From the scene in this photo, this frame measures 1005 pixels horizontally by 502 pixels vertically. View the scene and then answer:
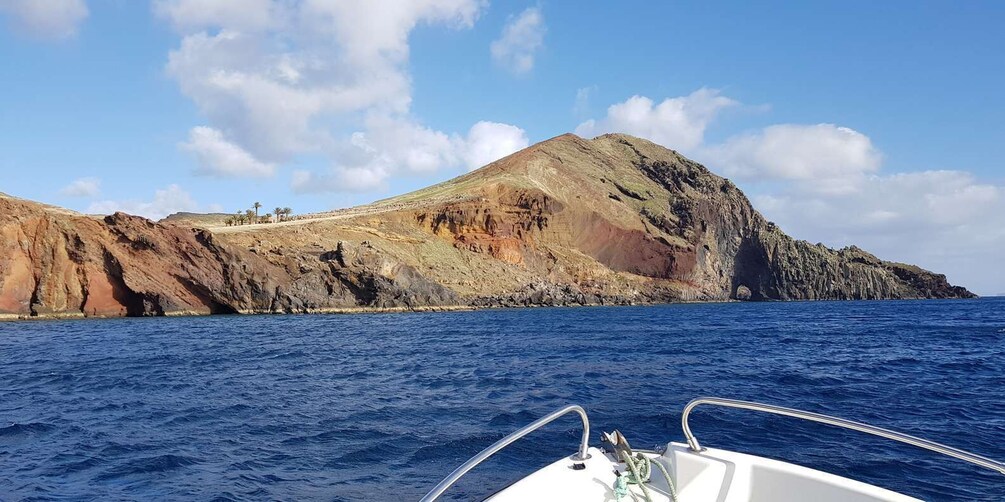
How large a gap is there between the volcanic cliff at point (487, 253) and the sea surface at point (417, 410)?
2714 cm

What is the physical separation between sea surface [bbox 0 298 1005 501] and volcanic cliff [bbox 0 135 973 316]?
1069 inches

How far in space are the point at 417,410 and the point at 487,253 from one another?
78552 mm

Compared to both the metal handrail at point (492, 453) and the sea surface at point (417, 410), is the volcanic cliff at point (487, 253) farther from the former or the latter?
the metal handrail at point (492, 453)

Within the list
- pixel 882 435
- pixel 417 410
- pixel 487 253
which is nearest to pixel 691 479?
pixel 882 435

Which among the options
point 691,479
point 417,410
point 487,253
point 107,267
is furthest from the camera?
point 487,253

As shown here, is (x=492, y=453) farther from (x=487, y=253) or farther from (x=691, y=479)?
(x=487, y=253)

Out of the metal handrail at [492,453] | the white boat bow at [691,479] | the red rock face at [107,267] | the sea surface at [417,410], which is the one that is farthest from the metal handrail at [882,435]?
the red rock face at [107,267]

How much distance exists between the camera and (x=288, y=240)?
244 ft

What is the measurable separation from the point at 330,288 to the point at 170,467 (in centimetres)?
5862

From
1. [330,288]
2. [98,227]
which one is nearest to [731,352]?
[330,288]

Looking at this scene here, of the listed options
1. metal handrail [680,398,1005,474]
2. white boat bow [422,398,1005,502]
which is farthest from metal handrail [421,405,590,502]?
metal handrail [680,398,1005,474]

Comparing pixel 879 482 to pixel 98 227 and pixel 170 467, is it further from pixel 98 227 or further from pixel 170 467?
pixel 98 227

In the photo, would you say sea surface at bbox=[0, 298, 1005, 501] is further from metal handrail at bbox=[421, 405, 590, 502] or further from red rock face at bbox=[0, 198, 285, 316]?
red rock face at bbox=[0, 198, 285, 316]

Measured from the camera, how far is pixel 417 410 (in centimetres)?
1414
